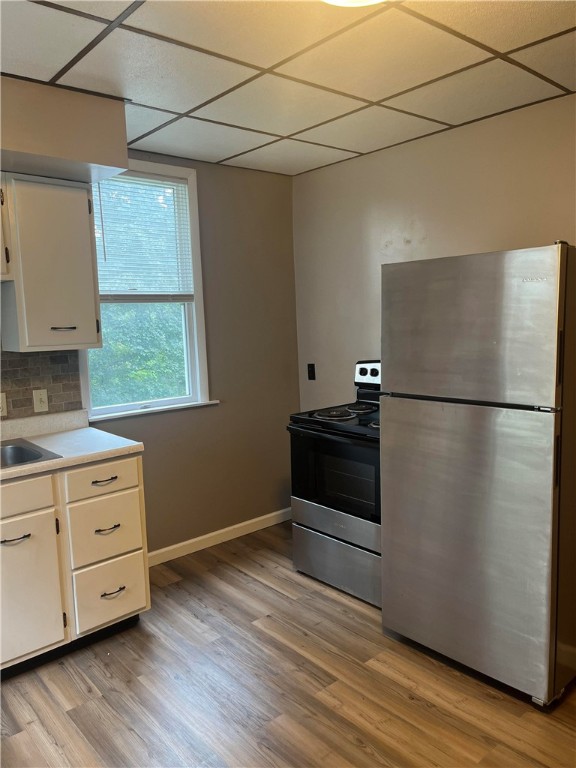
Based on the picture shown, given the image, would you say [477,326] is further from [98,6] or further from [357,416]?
[98,6]

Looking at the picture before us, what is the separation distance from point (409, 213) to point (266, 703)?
2.48 m

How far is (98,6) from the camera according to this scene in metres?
1.66

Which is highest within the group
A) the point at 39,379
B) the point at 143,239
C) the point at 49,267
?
the point at 143,239

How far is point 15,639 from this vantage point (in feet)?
7.38

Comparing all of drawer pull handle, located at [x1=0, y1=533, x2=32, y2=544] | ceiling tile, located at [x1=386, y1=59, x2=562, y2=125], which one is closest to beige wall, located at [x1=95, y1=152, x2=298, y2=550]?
drawer pull handle, located at [x1=0, y1=533, x2=32, y2=544]

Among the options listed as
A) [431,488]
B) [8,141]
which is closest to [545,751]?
[431,488]

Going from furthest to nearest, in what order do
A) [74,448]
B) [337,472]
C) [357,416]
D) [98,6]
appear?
[357,416]
[337,472]
[74,448]
[98,6]

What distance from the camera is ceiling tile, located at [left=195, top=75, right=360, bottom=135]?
2.30 m

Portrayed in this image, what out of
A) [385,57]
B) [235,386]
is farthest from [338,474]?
[385,57]

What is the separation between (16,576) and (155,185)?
7.00ft

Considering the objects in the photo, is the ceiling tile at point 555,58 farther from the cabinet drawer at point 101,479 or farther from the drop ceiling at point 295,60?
the cabinet drawer at point 101,479

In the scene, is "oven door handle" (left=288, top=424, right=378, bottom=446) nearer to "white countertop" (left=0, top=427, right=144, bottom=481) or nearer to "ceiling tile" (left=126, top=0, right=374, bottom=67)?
"white countertop" (left=0, top=427, right=144, bottom=481)

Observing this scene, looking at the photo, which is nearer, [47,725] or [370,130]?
[47,725]

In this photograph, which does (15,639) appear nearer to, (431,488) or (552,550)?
(431,488)
